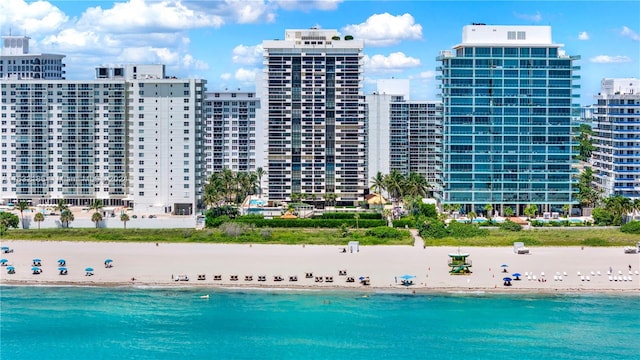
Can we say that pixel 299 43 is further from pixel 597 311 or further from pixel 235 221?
pixel 597 311

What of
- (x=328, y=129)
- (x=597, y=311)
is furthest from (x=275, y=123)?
(x=597, y=311)

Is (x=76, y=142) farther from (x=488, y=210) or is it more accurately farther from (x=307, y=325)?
(x=307, y=325)

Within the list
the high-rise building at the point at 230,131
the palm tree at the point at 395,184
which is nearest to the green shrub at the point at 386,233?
the palm tree at the point at 395,184

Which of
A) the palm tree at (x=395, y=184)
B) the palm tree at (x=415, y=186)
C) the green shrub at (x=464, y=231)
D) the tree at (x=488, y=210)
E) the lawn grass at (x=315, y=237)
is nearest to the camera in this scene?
the lawn grass at (x=315, y=237)

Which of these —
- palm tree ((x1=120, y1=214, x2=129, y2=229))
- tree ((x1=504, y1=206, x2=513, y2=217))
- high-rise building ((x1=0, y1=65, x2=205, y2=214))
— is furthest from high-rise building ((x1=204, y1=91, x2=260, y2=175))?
tree ((x1=504, y1=206, x2=513, y2=217))

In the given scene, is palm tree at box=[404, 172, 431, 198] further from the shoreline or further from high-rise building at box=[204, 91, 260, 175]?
the shoreline

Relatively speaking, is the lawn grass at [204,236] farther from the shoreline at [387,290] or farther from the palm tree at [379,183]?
the shoreline at [387,290]

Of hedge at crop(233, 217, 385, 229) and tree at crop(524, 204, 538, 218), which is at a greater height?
tree at crop(524, 204, 538, 218)

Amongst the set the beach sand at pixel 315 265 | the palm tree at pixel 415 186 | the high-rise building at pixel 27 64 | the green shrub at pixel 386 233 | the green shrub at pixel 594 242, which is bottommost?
the beach sand at pixel 315 265
